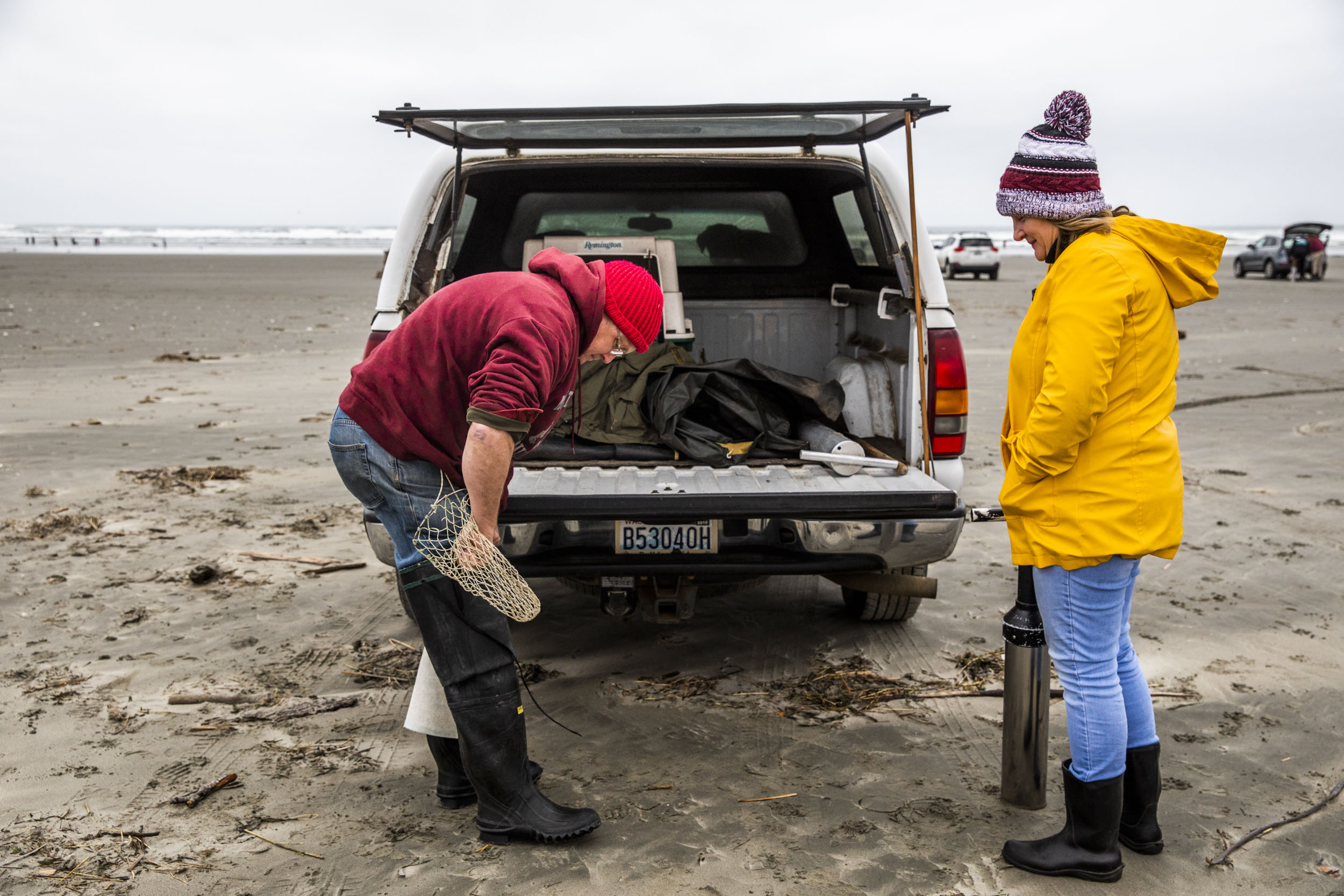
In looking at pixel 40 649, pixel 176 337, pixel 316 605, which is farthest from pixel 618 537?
pixel 176 337

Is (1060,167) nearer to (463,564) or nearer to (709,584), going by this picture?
(463,564)

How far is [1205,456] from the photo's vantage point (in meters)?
7.88

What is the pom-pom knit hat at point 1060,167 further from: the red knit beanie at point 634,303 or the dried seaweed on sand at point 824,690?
the dried seaweed on sand at point 824,690

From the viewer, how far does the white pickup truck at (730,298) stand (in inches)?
137

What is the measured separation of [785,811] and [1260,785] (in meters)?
1.43

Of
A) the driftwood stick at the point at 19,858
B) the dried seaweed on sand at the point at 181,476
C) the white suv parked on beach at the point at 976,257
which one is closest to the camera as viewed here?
the driftwood stick at the point at 19,858

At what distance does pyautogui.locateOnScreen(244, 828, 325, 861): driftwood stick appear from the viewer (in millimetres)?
2859

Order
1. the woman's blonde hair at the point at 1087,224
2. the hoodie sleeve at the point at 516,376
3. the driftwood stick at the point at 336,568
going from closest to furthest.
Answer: the hoodie sleeve at the point at 516,376
the woman's blonde hair at the point at 1087,224
the driftwood stick at the point at 336,568

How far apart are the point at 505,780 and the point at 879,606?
84.5 inches

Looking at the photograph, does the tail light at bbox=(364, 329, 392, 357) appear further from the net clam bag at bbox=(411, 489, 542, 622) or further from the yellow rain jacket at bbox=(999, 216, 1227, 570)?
the yellow rain jacket at bbox=(999, 216, 1227, 570)

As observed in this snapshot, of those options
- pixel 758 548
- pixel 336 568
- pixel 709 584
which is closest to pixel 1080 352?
pixel 758 548

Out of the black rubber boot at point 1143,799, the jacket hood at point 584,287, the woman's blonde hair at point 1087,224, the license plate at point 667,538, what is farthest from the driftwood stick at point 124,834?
the woman's blonde hair at point 1087,224

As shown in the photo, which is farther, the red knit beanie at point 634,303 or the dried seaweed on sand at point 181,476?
the dried seaweed on sand at point 181,476

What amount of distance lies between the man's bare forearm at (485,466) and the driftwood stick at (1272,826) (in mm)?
2065
